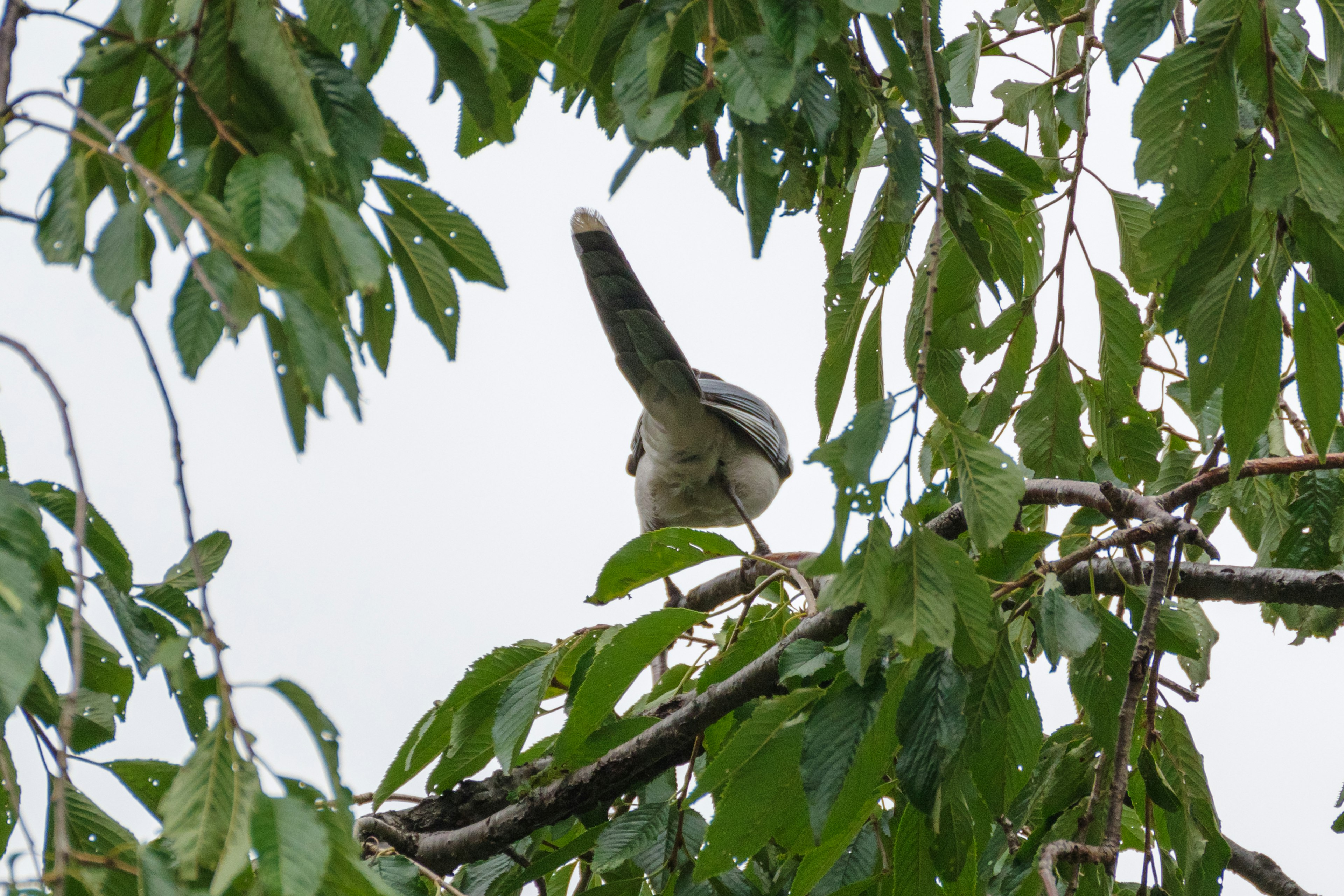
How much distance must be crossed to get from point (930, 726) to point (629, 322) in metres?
2.33

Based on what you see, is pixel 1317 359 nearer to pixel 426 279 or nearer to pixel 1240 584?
pixel 1240 584

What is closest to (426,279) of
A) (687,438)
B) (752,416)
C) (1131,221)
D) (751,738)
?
(751,738)

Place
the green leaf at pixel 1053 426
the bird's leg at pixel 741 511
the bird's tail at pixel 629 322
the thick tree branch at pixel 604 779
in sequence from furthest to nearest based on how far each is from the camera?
the bird's leg at pixel 741 511 < the bird's tail at pixel 629 322 < the green leaf at pixel 1053 426 < the thick tree branch at pixel 604 779

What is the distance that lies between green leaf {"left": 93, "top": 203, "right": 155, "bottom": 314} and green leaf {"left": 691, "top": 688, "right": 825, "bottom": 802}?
36.3 inches

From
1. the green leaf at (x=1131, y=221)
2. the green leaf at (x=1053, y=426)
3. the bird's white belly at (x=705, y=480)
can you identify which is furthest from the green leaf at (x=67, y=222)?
the bird's white belly at (x=705, y=480)

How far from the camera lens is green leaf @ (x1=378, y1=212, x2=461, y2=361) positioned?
1.01 meters

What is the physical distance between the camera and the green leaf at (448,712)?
6.21ft

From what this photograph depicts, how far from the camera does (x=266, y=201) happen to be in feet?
2.57

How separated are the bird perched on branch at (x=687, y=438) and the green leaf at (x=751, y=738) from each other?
201 centimetres

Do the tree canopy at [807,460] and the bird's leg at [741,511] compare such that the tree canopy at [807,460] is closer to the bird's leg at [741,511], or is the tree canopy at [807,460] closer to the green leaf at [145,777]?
the green leaf at [145,777]

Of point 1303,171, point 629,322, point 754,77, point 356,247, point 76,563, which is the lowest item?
point 76,563

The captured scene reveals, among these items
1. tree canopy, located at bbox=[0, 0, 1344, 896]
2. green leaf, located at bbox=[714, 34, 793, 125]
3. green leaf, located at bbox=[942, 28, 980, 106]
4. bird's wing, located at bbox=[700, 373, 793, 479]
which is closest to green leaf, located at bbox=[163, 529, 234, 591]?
tree canopy, located at bbox=[0, 0, 1344, 896]

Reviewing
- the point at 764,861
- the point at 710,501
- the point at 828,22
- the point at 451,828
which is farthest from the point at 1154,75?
the point at 710,501

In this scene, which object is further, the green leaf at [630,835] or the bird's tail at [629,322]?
the bird's tail at [629,322]
